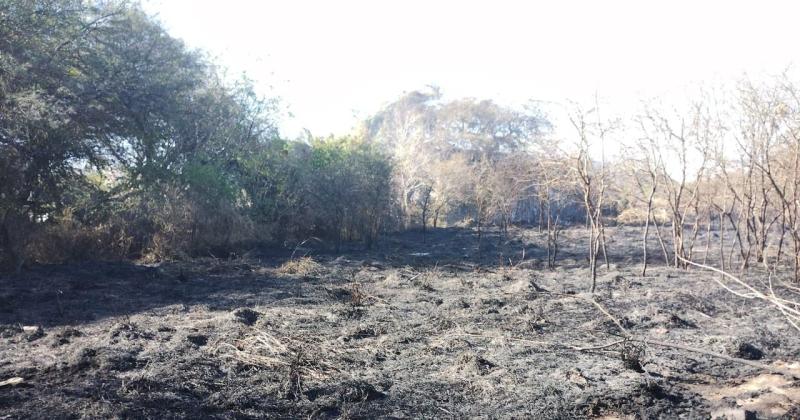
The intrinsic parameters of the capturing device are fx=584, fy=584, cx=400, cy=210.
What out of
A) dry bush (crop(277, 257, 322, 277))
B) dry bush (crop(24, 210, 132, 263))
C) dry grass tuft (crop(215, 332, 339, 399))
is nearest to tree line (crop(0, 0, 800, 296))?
dry bush (crop(24, 210, 132, 263))

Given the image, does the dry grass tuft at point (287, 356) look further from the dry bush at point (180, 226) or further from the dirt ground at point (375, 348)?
the dry bush at point (180, 226)

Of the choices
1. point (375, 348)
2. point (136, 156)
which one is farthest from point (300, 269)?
point (375, 348)

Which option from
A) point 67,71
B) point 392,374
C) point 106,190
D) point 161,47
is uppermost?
point 161,47

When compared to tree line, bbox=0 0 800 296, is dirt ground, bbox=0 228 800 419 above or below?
below

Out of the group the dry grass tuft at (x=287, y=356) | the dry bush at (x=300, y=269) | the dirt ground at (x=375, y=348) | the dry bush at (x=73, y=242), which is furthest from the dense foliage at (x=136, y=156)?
the dry grass tuft at (x=287, y=356)

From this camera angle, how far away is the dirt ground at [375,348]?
4.47 metres

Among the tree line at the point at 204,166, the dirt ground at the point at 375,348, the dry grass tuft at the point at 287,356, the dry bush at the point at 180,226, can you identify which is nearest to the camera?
the dirt ground at the point at 375,348

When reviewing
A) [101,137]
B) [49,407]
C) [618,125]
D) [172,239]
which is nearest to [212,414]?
[49,407]

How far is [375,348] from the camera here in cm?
621

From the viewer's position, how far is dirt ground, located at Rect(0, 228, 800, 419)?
4469mm

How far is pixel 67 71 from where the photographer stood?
1129 cm

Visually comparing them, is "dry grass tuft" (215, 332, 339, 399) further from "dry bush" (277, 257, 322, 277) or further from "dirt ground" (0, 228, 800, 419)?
"dry bush" (277, 257, 322, 277)

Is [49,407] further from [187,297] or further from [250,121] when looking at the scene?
[250,121]

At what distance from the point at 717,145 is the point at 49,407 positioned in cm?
1179
